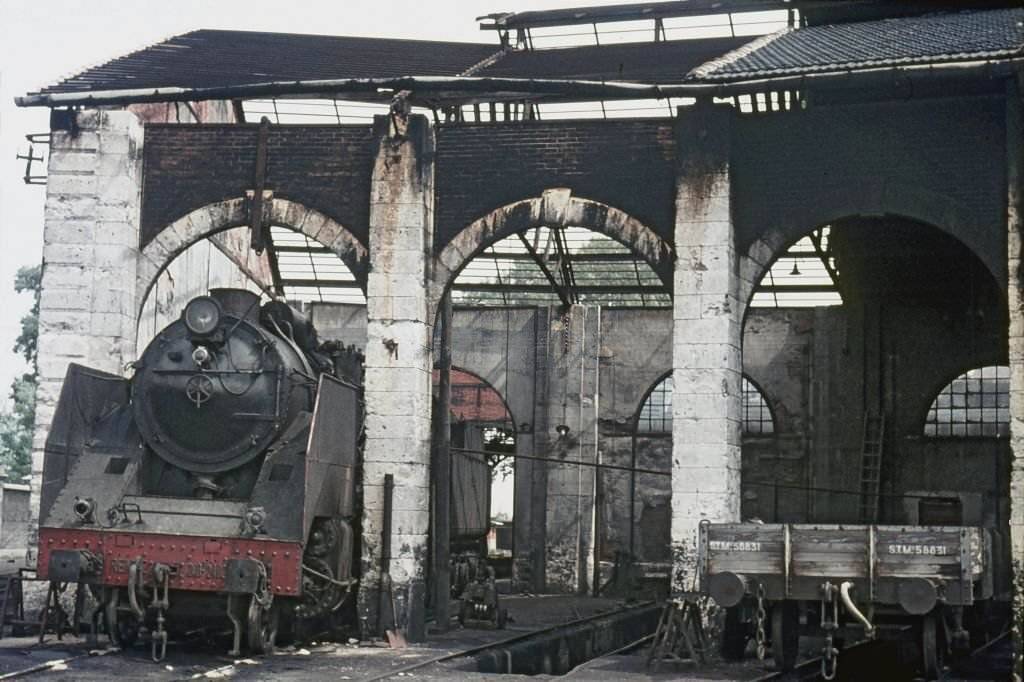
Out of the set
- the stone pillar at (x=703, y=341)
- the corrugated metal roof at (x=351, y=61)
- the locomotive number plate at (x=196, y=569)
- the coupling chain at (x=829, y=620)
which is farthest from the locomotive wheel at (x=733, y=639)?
the corrugated metal roof at (x=351, y=61)

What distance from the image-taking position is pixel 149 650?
13.5m

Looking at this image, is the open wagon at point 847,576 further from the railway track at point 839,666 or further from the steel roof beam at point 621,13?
the steel roof beam at point 621,13

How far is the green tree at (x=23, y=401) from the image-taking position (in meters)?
43.0

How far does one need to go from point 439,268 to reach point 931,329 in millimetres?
10790

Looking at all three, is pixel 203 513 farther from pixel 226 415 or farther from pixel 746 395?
pixel 746 395

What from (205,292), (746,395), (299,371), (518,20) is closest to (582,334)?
(746,395)

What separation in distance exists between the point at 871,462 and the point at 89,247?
13.3 m

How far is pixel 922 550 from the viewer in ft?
39.0

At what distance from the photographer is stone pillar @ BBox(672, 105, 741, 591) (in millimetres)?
15234

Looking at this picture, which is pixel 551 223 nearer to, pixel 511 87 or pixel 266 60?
pixel 511 87

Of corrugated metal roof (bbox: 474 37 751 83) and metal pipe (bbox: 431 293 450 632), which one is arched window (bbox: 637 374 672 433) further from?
metal pipe (bbox: 431 293 450 632)

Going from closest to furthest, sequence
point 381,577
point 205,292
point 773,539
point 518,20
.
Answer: point 773,539 → point 381,577 → point 205,292 → point 518,20

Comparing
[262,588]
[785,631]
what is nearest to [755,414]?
[785,631]

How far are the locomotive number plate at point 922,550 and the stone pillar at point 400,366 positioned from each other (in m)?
5.96
